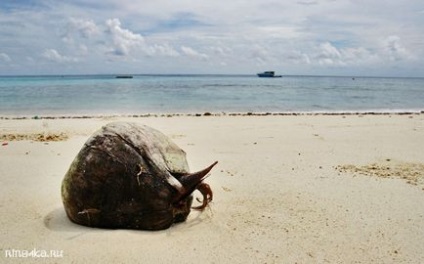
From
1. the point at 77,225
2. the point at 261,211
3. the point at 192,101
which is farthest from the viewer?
the point at 192,101

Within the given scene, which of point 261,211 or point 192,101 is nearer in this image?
point 261,211

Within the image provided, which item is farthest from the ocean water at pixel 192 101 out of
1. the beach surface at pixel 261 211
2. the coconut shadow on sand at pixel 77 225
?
the coconut shadow on sand at pixel 77 225

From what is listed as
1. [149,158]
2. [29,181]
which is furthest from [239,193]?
[29,181]

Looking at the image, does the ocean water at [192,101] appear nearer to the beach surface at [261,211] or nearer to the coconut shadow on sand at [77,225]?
the beach surface at [261,211]

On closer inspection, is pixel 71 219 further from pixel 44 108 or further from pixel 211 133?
pixel 44 108

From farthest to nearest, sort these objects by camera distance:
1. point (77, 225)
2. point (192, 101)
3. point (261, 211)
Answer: point (192, 101)
point (261, 211)
point (77, 225)

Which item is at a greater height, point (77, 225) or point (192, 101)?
point (192, 101)

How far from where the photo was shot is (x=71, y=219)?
4055 millimetres

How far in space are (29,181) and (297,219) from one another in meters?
3.97

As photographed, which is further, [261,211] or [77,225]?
[261,211]

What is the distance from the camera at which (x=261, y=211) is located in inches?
180

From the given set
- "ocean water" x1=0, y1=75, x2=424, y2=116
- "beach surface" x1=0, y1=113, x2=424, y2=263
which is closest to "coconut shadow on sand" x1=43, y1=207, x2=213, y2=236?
"beach surface" x1=0, y1=113, x2=424, y2=263

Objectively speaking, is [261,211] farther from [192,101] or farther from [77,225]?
[192,101]

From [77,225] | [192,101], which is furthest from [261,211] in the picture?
[192,101]
